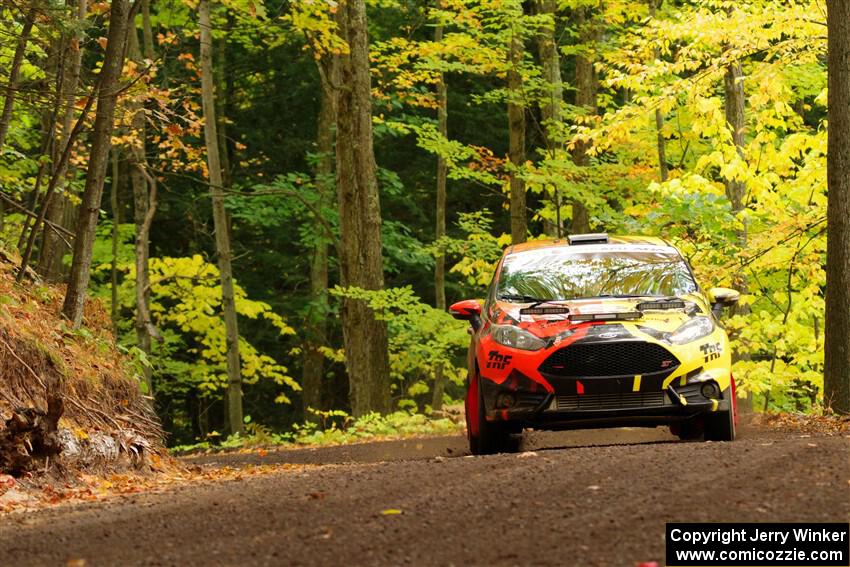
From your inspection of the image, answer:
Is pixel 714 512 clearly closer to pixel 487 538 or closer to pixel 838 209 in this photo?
pixel 487 538

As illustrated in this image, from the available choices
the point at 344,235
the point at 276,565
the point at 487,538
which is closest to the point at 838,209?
the point at 487,538

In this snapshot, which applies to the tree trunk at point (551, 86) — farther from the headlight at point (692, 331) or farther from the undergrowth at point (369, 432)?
the headlight at point (692, 331)

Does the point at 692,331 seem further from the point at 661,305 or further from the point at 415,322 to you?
the point at 415,322

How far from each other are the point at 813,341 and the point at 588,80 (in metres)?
9.28

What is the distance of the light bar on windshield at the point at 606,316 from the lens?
921cm

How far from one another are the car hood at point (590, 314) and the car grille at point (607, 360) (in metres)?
0.20

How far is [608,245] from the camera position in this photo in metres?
10.9

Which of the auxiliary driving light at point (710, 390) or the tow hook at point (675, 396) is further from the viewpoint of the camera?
the auxiliary driving light at point (710, 390)

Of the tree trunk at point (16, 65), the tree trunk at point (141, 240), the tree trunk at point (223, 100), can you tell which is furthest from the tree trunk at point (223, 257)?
the tree trunk at point (16, 65)

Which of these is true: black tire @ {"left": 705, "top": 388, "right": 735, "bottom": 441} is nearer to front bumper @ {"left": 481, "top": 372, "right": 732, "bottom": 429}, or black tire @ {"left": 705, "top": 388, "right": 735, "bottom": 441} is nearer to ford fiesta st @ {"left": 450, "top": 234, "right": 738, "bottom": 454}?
ford fiesta st @ {"left": 450, "top": 234, "right": 738, "bottom": 454}

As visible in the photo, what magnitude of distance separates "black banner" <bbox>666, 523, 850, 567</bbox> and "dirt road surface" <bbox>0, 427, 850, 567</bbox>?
0.38ft

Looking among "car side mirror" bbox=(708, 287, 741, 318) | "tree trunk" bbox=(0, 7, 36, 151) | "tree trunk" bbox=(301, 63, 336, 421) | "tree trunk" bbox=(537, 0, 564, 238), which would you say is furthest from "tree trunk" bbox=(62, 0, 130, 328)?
"tree trunk" bbox=(301, 63, 336, 421)

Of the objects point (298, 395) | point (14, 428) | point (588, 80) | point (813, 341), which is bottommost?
point (298, 395)

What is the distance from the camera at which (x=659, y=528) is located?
16.9 feet
